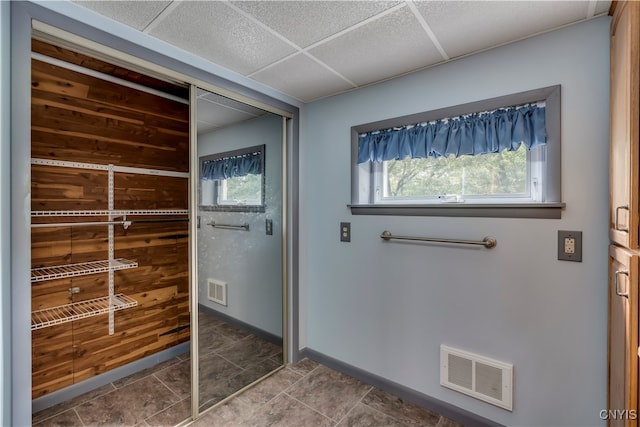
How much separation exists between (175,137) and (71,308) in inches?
57.8

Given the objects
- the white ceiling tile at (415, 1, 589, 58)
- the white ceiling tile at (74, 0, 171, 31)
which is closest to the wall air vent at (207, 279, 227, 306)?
the white ceiling tile at (74, 0, 171, 31)

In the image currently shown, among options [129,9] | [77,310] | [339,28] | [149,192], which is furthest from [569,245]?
[77,310]

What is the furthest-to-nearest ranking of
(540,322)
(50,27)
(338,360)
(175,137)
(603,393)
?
(175,137), (338,360), (540,322), (603,393), (50,27)

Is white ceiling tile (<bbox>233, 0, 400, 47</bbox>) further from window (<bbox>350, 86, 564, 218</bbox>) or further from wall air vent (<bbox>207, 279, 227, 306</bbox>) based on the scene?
wall air vent (<bbox>207, 279, 227, 306</bbox>)

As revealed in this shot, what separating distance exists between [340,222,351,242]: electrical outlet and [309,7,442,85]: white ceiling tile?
3.38 ft

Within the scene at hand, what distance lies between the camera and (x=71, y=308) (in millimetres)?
2080

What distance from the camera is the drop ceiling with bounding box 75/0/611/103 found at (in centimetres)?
138

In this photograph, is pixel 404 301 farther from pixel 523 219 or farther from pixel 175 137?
pixel 175 137

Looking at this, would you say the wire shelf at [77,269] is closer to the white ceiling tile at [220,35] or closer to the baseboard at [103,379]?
the baseboard at [103,379]

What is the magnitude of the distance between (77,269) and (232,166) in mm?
1210

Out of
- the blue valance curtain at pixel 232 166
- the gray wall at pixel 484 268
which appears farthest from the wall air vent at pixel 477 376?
the blue valance curtain at pixel 232 166

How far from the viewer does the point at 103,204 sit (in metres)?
2.25

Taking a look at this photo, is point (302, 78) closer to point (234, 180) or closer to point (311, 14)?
point (311, 14)

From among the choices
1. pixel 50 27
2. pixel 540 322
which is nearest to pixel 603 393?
pixel 540 322
